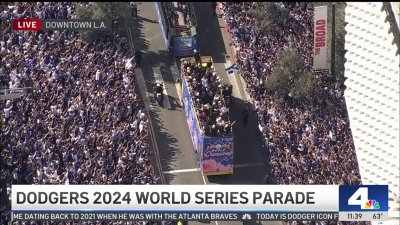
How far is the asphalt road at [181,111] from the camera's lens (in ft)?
214

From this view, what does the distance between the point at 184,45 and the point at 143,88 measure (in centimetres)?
402

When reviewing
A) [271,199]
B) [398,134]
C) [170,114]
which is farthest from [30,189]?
[170,114]

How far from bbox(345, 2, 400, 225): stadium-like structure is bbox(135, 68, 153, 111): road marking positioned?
16021mm

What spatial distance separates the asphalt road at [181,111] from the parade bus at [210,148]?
0.75m

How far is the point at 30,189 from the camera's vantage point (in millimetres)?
48562

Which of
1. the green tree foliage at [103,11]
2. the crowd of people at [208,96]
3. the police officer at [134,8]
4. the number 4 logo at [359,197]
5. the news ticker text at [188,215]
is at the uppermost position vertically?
the police officer at [134,8]

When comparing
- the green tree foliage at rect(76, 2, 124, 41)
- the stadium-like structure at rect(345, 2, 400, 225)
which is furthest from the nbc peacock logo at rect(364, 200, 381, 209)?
the green tree foliage at rect(76, 2, 124, 41)

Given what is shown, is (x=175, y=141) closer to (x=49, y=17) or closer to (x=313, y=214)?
(x=49, y=17)

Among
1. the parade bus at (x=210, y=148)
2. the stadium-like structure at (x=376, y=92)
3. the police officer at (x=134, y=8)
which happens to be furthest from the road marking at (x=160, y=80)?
the stadium-like structure at (x=376, y=92)

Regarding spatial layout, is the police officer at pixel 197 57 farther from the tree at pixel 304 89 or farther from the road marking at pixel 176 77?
the tree at pixel 304 89

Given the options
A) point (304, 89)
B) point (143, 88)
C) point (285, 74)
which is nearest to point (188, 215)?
point (304, 89)

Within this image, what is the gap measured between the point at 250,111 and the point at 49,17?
14.1 metres

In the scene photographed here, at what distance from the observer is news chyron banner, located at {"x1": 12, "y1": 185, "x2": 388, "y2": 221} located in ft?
158

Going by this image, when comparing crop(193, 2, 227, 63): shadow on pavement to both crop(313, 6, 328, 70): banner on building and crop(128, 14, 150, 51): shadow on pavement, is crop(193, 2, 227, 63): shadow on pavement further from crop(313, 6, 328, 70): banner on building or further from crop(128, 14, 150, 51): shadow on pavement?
crop(313, 6, 328, 70): banner on building
